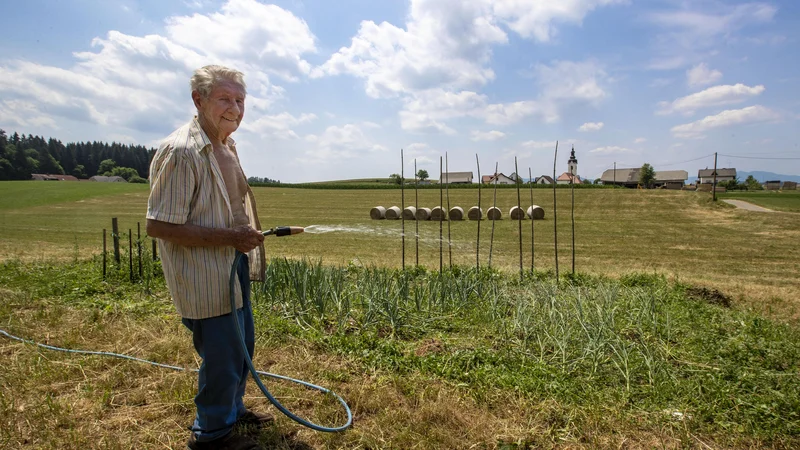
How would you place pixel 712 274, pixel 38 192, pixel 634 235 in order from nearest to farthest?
pixel 712 274
pixel 634 235
pixel 38 192

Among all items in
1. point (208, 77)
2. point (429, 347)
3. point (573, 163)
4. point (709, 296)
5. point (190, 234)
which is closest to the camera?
point (190, 234)

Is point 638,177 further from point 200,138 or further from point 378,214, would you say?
point 200,138

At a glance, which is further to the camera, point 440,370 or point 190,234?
point 440,370

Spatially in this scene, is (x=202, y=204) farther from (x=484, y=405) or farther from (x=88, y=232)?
(x=88, y=232)

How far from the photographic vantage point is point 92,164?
83.9m

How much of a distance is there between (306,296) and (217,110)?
265cm

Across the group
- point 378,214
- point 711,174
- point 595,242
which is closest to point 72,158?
point 378,214

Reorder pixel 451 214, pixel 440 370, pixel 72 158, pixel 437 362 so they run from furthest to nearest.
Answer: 1. pixel 72 158
2. pixel 451 214
3. pixel 437 362
4. pixel 440 370

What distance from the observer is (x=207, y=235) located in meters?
2.07

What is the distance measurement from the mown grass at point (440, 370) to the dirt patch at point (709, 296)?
834 mm

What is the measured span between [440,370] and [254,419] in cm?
133

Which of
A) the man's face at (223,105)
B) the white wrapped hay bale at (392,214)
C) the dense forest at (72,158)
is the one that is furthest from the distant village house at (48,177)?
the man's face at (223,105)


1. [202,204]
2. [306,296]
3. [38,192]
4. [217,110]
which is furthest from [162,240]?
[38,192]

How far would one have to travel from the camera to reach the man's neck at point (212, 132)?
7.46 ft
